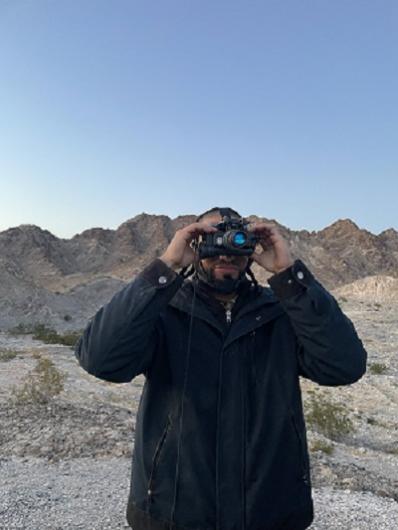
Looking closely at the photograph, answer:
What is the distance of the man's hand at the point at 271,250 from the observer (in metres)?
2.07

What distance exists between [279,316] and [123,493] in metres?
3.87

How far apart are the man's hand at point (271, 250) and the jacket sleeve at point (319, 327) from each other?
0.17 feet

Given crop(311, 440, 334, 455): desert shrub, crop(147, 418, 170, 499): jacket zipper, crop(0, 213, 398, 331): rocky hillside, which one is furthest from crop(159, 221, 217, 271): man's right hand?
crop(0, 213, 398, 331): rocky hillside

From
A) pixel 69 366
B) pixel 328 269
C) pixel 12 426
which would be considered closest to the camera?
pixel 12 426

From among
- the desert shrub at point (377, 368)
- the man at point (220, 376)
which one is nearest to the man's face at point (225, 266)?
the man at point (220, 376)

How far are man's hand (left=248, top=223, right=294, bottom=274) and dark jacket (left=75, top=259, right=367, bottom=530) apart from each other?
0.18ft

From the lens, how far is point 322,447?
23.7 feet

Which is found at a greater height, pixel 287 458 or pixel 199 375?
pixel 199 375

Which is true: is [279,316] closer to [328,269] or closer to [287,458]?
[287,458]

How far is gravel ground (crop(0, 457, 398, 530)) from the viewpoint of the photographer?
471 cm

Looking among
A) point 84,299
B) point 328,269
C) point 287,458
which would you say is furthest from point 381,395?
point 328,269

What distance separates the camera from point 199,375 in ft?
6.50

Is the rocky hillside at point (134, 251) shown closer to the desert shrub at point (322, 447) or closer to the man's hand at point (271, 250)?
the desert shrub at point (322, 447)

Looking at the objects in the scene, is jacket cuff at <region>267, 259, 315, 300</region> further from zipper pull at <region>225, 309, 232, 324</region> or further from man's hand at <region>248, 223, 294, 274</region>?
zipper pull at <region>225, 309, 232, 324</region>
